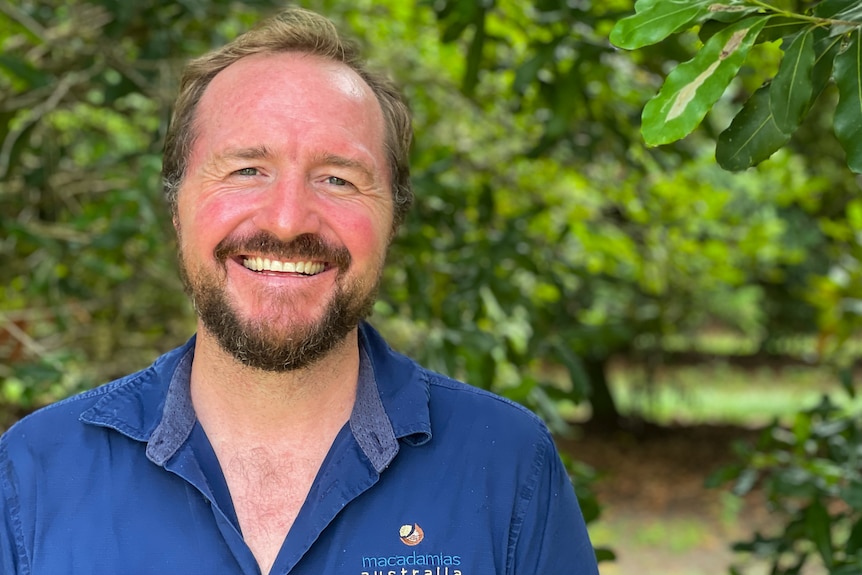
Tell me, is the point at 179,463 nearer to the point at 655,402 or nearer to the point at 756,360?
the point at 655,402

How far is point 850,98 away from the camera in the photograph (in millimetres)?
1503

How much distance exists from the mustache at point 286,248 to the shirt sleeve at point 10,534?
576 millimetres

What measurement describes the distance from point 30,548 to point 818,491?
2.18 meters

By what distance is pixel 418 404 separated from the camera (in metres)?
2.03

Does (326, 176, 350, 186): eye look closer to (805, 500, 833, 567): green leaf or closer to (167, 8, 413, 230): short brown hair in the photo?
(167, 8, 413, 230): short brown hair

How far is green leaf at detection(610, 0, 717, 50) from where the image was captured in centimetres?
143

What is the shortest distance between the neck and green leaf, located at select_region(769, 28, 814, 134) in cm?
96

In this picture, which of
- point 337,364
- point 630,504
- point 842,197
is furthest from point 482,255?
point 630,504

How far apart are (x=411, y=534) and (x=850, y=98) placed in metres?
1.04

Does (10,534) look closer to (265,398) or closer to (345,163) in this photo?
(265,398)

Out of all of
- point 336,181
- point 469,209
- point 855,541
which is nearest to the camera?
point 336,181

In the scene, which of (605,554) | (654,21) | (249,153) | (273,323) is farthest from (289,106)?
(605,554)

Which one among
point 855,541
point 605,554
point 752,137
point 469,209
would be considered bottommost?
point 605,554

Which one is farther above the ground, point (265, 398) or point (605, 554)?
point (265, 398)
